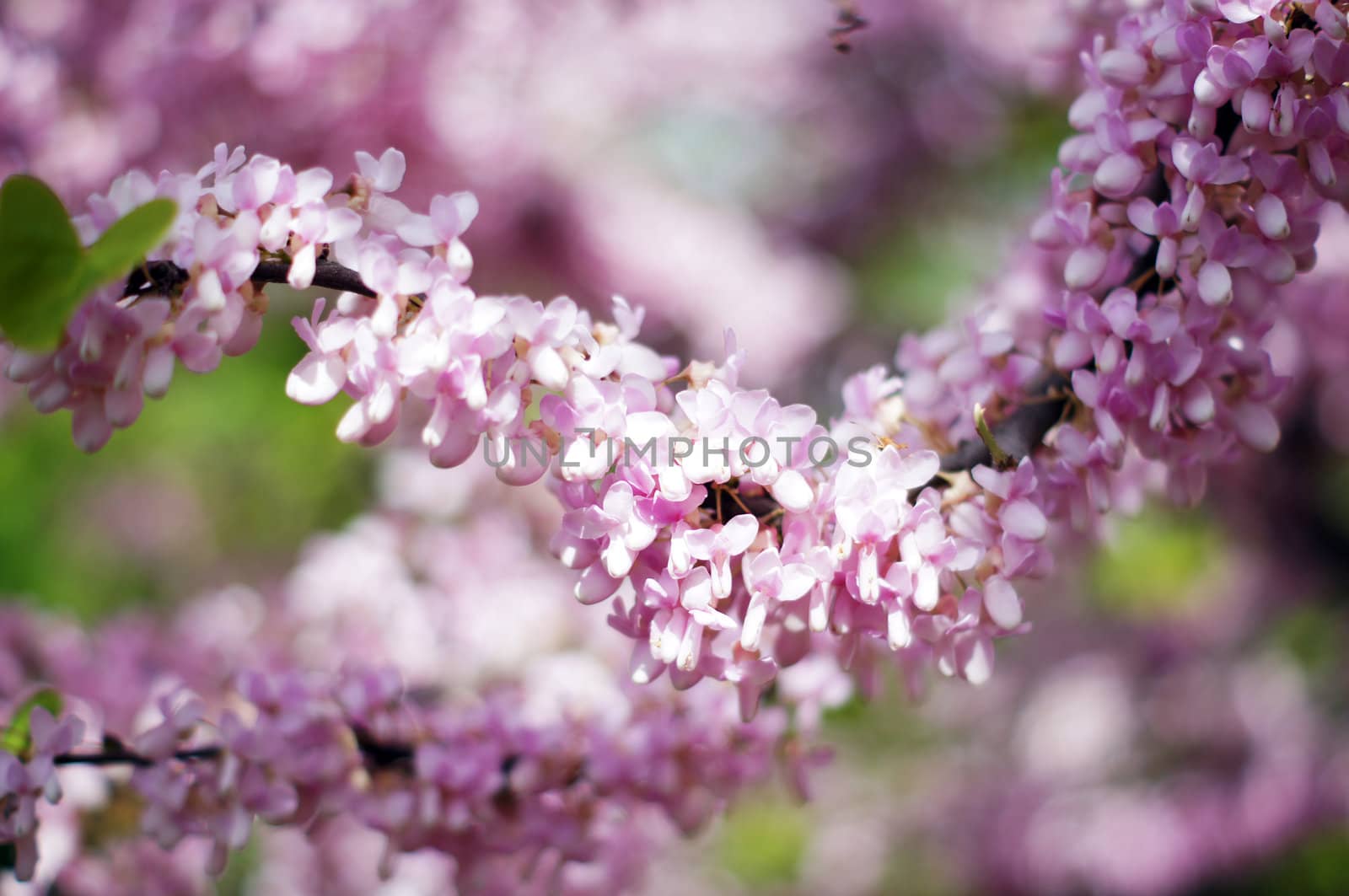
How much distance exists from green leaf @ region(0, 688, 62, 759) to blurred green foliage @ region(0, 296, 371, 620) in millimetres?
1106

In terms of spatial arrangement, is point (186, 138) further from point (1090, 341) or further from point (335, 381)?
point (1090, 341)

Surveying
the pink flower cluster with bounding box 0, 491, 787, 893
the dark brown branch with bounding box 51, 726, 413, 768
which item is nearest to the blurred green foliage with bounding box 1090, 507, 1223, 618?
the pink flower cluster with bounding box 0, 491, 787, 893

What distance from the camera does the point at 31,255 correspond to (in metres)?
0.38

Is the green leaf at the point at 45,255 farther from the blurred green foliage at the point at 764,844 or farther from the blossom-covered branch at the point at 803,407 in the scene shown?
the blurred green foliage at the point at 764,844

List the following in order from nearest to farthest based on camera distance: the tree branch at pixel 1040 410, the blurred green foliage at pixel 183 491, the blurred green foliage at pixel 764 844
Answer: the tree branch at pixel 1040 410
the blurred green foliage at pixel 183 491
the blurred green foliage at pixel 764 844

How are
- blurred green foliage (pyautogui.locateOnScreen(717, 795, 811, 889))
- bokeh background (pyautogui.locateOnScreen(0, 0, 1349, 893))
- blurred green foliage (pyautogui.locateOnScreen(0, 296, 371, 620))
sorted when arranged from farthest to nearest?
1. blurred green foliage (pyautogui.locateOnScreen(717, 795, 811, 889))
2. blurred green foliage (pyautogui.locateOnScreen(0, 296, 371, 620))
3. bokeh background (pyautogui.locateOnScreen(0, 0, 1349, 893))

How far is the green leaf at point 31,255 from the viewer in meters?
0.37

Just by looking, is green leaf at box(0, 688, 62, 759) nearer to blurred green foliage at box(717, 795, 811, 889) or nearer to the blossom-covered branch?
the blossom-covered branch

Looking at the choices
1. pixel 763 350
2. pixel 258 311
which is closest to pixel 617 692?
pixel 258 311

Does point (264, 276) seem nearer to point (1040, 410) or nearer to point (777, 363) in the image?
point (1040, 410)

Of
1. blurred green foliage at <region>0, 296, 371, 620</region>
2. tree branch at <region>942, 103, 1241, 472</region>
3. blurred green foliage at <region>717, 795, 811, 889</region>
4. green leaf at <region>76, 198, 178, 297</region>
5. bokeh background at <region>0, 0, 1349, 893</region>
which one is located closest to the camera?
green leaf at <region>76, 198, 178, 297</region>

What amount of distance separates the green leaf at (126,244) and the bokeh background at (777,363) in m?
0.46

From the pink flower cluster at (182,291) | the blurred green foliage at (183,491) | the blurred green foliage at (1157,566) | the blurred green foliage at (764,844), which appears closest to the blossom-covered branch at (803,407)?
the pink flower cluster at (182,291)

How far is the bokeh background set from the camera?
0.99 meters
